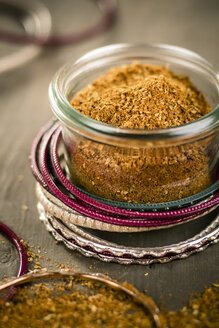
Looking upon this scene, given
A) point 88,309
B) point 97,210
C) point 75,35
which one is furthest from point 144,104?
point 75,35

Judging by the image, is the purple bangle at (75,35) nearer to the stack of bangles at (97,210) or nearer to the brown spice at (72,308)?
the stack of bangles at (97,210)

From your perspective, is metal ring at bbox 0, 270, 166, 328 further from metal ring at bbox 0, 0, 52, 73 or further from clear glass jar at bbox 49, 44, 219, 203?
metal ring at bbox 0, 0, 52, 73

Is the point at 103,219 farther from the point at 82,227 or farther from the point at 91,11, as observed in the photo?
the point at 91,11

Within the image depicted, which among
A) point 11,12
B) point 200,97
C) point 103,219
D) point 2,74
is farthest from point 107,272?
point 11,12

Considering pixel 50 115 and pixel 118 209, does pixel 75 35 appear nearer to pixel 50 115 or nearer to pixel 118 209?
pixel 50 115

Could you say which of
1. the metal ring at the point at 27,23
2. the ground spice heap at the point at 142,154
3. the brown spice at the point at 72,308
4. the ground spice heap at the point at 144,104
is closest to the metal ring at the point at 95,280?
the brown spice at the point at 72,308

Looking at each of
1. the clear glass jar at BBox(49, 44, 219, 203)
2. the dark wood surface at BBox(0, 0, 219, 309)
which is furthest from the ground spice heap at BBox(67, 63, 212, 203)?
the dark wood surface at BBox(0, 0, 219, 309)
